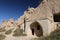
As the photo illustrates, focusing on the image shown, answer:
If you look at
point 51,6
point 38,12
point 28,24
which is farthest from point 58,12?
point 28,24

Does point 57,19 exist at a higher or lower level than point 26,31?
higher

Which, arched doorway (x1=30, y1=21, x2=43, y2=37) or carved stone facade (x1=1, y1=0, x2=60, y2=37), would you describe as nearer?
carved stone facade (x1=1, y1=0, x2=60, y2=37)

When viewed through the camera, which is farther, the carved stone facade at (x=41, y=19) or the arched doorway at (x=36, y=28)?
the arched doorway at (x=36, y=28)

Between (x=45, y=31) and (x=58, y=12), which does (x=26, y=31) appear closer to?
(x=45, y=31)

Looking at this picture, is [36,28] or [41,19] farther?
[36,28]

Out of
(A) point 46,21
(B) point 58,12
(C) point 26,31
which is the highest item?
(B) point 58,12

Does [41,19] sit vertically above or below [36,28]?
above

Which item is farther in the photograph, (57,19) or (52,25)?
(57,19)

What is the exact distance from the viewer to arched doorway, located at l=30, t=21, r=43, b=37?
1215 inches

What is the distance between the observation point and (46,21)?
28500 mm

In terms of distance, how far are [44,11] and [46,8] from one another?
0.92 metres

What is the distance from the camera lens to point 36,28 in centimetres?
3131

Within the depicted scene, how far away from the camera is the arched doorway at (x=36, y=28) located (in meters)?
30.9

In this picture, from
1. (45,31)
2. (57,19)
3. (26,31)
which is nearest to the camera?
(45,31)
